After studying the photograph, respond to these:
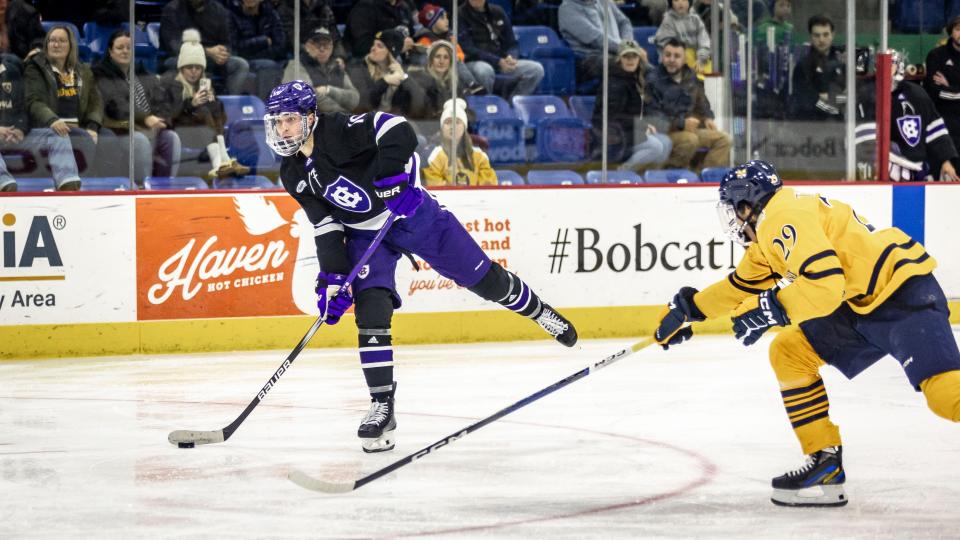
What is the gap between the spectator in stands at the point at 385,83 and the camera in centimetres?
789

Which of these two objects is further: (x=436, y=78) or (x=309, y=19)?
(x=436, y=78)

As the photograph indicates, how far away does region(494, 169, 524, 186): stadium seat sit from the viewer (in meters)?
8.06

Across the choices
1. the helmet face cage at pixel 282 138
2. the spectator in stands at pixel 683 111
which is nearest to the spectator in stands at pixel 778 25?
the spectator in stands at pixel 683 111

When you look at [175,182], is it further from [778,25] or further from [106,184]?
[778,25]

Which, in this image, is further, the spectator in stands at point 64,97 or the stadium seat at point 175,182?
the stadium seat at point 175,182

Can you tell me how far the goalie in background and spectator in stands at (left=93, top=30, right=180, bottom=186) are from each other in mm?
4258

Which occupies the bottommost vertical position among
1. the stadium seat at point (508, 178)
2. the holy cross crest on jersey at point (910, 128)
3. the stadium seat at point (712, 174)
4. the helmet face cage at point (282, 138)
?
the stadium seat at point (712, 174)

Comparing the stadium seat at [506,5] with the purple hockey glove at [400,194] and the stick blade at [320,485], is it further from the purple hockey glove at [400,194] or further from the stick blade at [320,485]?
the stick blade at [320,485]

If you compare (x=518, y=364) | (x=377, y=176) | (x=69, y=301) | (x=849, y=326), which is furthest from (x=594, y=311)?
(x=849, y=326)

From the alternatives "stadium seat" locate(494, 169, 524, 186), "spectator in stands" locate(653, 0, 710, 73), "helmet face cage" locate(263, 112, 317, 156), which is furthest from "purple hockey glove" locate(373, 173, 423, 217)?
"spectator in stands" locate(653, 0, 710, 73)

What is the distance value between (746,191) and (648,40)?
4794 mm

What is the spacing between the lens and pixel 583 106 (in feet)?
27.4

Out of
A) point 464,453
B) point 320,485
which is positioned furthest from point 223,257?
point 320,485

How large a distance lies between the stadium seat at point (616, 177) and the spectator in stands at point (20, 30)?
305 centimetres
